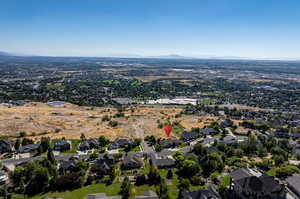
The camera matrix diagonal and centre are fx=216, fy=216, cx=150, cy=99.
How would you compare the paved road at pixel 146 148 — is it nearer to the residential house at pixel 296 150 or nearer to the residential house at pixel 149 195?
the residential house at pixel 149 195

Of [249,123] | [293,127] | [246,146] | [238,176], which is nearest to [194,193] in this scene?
[238,176]

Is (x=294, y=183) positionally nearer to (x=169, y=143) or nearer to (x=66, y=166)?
(x=169, y=143)

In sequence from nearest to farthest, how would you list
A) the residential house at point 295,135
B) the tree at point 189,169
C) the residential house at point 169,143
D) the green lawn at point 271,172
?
1. the tree at point 189,169
2. the green lawn at point 271,172
3. the residential house at point 169,143
4. the residential house at point 295,135

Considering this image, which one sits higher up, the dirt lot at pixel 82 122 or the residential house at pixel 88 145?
the residential house at pixel 88 145

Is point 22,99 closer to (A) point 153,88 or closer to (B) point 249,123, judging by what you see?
(A) point 153,88

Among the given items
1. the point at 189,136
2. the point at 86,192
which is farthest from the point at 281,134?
the point at 86,192

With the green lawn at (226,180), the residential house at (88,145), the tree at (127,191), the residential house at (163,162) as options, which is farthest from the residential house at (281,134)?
the residential house at (88,145)

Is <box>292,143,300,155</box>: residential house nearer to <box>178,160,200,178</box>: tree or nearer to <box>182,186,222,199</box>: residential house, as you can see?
<box>178,160,200,178</box>: tree
